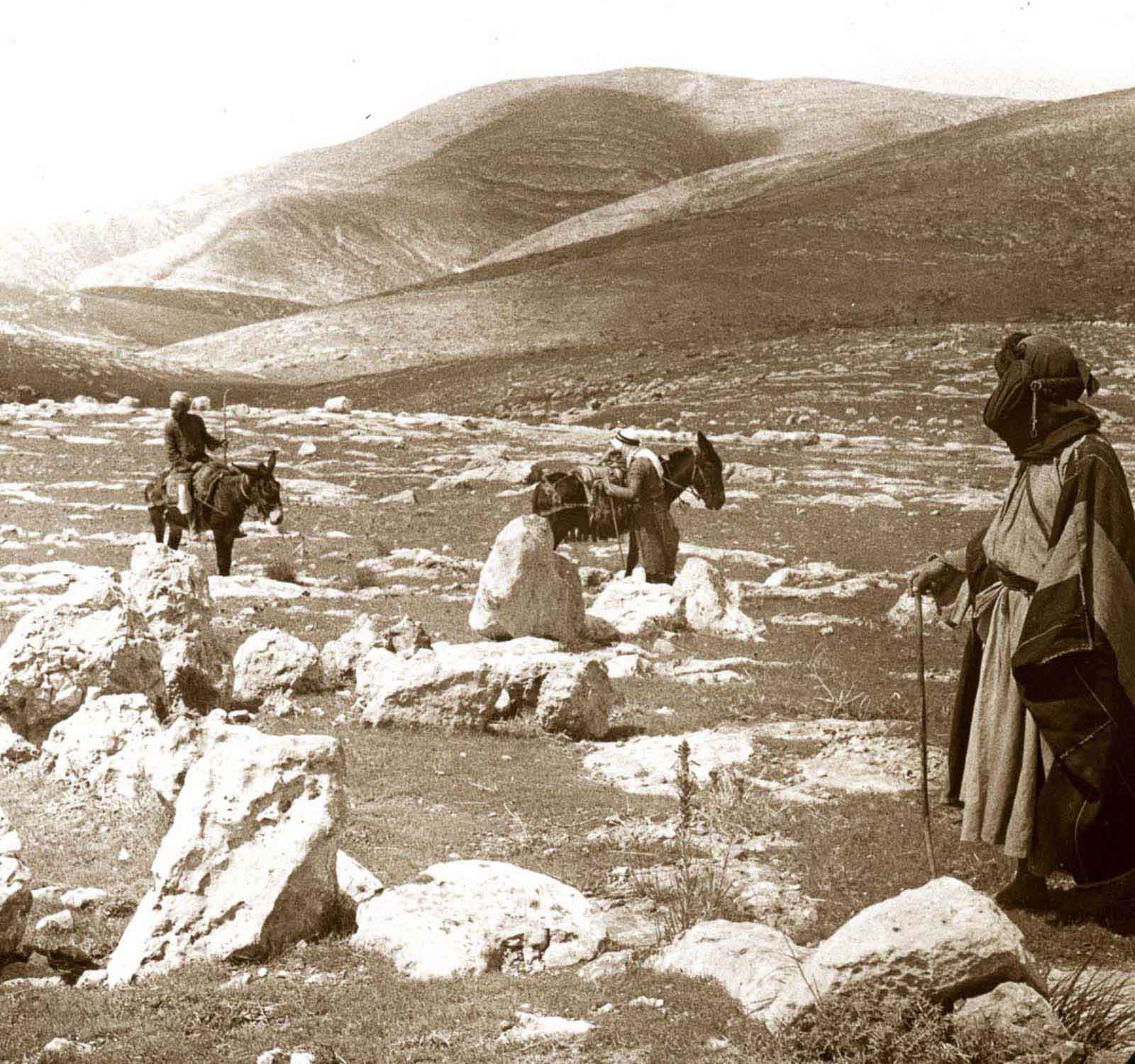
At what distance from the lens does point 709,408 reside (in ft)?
166

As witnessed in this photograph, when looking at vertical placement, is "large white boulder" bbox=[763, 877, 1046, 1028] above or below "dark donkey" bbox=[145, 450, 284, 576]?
below

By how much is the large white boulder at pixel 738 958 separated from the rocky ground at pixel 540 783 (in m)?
0.07

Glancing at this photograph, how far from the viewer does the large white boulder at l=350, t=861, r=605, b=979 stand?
6.08m

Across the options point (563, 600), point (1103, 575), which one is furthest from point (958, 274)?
point (1103, 575)

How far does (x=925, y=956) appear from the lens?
15.5ft

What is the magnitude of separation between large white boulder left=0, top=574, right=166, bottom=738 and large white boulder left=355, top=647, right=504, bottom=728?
1736 millimetres

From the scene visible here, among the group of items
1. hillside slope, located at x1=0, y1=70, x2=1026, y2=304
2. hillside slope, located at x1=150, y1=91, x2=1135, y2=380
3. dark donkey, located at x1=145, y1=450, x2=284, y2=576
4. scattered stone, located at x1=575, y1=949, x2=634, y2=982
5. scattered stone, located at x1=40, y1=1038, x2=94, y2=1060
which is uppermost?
hillside slope, located at x1=0, y1=70, x2=1026, y2=304

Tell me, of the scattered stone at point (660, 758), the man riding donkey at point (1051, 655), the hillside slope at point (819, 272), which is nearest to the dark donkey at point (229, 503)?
the scattered stone at point (660, 758)

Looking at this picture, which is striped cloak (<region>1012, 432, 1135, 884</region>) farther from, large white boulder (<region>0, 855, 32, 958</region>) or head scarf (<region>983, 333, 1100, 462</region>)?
large white boulder (<region>0, 855, 32, 958</region>)

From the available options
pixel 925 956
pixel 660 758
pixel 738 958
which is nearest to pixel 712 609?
pixel 660 758

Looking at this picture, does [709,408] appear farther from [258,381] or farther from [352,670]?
Result: [352,670]

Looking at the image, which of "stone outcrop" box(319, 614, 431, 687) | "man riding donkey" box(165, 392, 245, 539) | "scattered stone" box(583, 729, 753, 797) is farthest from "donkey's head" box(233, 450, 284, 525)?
"scattered stone" box(583, 729, 753, 797)

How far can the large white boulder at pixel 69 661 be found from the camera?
33.2ft

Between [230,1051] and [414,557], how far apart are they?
51.4 ft
